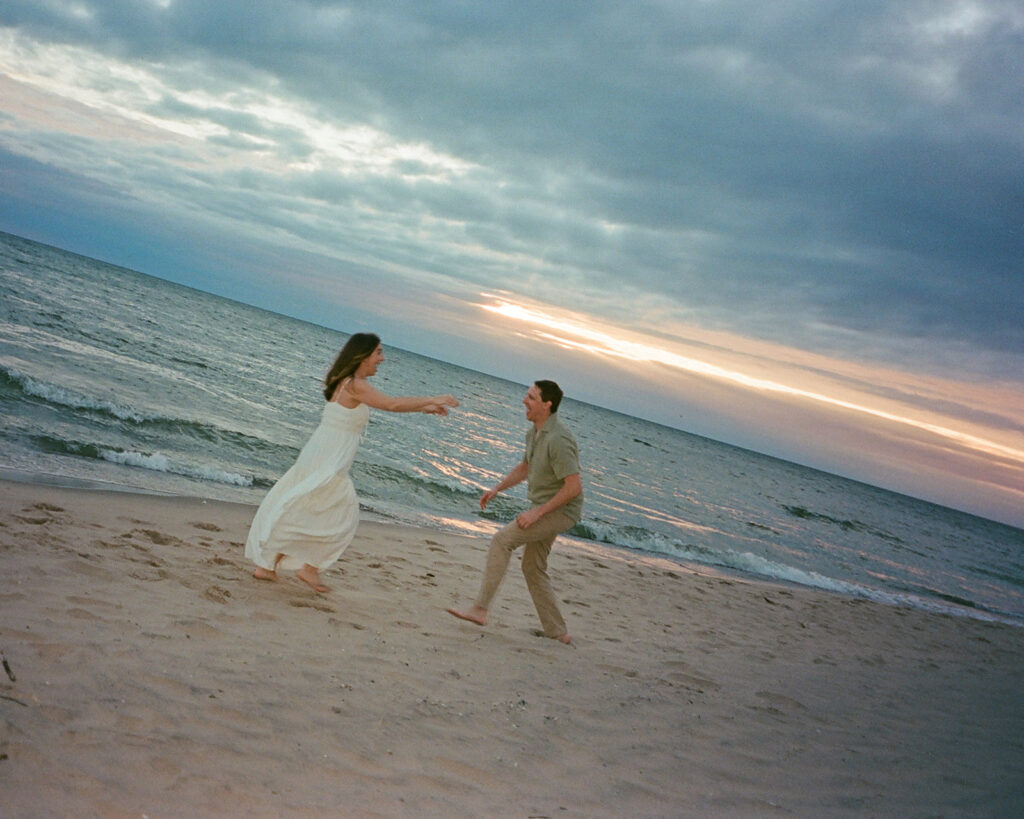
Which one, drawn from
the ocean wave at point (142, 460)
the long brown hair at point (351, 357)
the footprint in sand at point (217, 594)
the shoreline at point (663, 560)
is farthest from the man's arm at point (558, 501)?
the ocean wave at point (142, 460)

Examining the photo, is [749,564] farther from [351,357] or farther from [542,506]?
[351,357]

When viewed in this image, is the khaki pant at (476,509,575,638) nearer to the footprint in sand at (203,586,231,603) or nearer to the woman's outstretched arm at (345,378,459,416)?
the woman's outstretched arm at (345,378,459,416)

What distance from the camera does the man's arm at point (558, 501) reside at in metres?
5.52

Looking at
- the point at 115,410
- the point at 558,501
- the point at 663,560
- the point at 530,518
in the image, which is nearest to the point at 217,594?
the point at 530,518

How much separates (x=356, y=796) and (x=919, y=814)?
293 centimetres

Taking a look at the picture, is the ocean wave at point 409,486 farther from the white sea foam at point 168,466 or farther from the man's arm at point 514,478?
the man's arm at point 514,478

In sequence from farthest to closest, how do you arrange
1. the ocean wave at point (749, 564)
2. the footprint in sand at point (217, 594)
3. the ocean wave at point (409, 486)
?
the ocean wave at point (749, 564) < the ocean wave at point (409, 486) < the footprint in sand at point (217, 594)

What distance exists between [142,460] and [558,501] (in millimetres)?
7270

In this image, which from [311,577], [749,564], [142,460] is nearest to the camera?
[311,577]

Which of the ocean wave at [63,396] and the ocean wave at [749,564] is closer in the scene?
the ocean wave at [63,396]

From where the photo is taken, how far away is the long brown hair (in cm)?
549

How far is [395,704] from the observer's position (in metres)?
3.97

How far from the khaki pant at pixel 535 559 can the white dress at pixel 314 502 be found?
1178 millimetres

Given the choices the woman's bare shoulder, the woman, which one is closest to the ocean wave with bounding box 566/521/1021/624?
the woman
